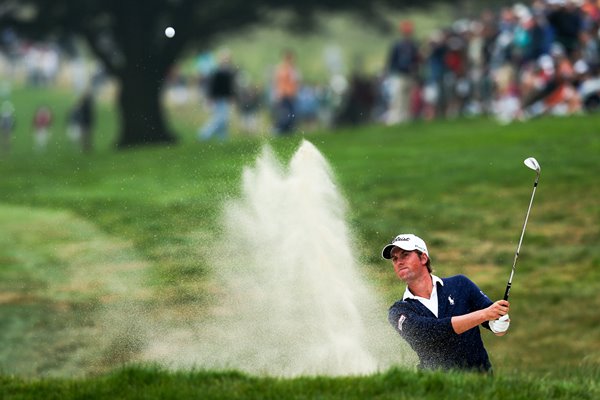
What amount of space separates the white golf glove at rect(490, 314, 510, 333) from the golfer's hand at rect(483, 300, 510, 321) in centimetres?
5

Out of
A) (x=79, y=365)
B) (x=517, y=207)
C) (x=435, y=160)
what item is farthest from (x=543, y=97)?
(x=79, y=365)

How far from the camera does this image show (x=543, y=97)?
31.1 meters

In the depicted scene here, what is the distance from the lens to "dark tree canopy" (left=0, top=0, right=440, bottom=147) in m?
41.8

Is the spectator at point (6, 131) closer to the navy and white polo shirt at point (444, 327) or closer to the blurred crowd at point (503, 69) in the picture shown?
the blurred crowd at point (503, 69)

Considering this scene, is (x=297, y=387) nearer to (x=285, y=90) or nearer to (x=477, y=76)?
(x=477, y=76)

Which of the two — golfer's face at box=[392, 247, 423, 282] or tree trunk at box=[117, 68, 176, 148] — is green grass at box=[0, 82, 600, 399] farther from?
tree trunk at box=[117, 68, 176, 148]

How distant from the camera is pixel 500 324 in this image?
9586 mm

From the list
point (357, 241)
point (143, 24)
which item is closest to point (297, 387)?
point (357, 241)

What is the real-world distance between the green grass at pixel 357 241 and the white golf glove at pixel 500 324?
0.35 m

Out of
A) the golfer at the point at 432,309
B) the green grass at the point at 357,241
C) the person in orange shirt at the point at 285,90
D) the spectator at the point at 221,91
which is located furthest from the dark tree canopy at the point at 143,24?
the golfer at the point at 432,309

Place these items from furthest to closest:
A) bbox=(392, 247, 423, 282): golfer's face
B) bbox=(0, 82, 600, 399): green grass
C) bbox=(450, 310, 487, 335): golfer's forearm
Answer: bbox=(0, 82, 600, 399): green grass
bbox=(392, 247, 423, 282): golfer's face
bbox=(450, 310, 487, 335): golfer's forearm

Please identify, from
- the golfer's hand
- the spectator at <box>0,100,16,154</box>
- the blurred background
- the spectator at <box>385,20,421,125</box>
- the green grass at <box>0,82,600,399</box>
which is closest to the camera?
the golfer's hand

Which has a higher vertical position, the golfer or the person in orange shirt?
the person in orange shirt

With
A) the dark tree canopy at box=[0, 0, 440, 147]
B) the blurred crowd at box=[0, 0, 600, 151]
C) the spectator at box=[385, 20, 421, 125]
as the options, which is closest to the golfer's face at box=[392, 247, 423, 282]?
the blurred crowd at box=[0, 0, 600, 151]
